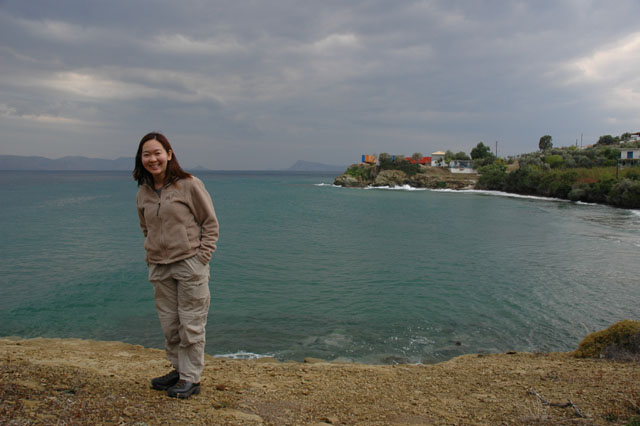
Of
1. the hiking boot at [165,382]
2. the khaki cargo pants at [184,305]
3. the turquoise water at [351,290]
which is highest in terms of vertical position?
the khaki cargo pants at [184,305]

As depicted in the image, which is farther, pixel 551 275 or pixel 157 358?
pixel 551 275

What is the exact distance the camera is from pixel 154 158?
4.07 m

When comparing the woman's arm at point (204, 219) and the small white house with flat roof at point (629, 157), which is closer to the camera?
the woman's arm at point (204, 219)

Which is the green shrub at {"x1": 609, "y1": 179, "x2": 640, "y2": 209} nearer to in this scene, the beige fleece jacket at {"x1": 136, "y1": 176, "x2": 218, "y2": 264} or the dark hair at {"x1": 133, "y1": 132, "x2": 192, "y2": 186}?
the beige fleece jacket at {"x1": 136, "y1": 176, "x2": 218, "y2": 264}

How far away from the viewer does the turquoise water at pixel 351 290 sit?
10.6 metres

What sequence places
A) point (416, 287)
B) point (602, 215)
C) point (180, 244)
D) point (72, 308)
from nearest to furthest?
point (180, 244)
point (72, 308)
point (416, 287)
point (602, 215)

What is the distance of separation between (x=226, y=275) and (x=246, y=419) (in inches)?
534

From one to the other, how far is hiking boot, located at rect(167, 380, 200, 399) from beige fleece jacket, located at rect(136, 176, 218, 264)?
145 centimetres

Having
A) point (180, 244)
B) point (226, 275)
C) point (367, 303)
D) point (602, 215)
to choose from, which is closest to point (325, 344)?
point (367, 303)

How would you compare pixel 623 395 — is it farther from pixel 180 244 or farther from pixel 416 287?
pixel 416 287

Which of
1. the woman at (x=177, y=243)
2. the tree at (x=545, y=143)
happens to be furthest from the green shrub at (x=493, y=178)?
the woman at (x=177, y=243)

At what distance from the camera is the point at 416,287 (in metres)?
15.6

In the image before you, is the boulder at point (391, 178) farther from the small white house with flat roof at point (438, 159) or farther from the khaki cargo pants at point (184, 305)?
the khaki cargo pants at point (184, 305)

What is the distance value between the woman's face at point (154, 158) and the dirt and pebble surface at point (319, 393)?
8.04ft
